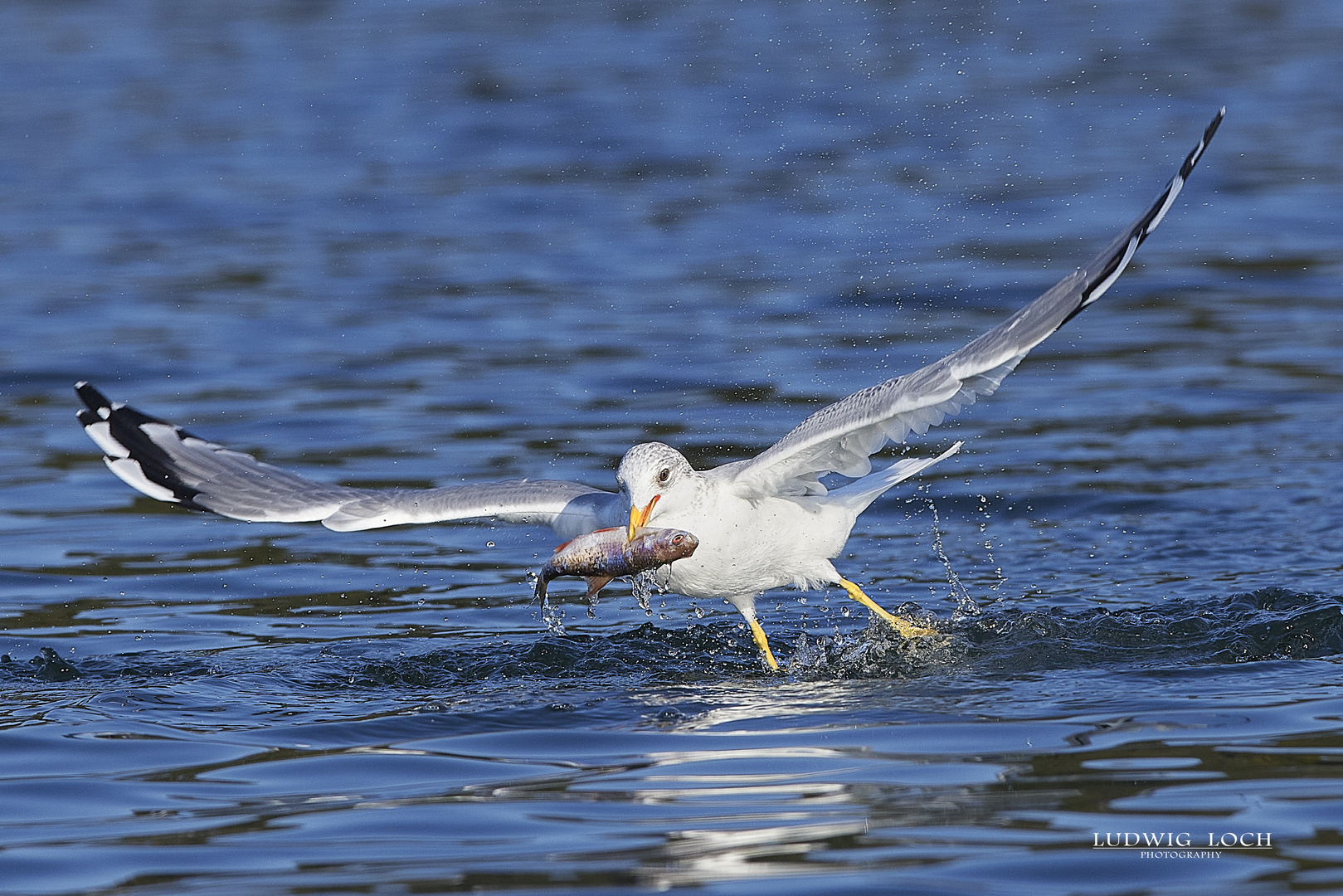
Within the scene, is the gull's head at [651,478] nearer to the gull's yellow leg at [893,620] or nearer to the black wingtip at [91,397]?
the gull's yellow leg at [893,620]

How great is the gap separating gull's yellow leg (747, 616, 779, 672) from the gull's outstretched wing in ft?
3.09

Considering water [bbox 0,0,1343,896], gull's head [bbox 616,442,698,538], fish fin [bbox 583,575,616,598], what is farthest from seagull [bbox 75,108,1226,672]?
water [bbox 0,0,1343,896]

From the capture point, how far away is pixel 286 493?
962 cm

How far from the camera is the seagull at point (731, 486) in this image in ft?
27.4

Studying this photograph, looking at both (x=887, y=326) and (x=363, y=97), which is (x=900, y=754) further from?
(x=363, y=97)

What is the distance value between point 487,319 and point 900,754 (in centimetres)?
1059

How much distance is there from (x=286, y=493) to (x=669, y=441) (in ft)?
14.9

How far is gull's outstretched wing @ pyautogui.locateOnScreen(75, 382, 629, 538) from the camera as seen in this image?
933 centimetres

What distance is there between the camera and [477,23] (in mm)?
34938

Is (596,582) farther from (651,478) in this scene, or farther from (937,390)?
(937,390)

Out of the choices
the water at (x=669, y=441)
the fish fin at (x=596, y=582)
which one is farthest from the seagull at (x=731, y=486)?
the water at (x=669, y=441)

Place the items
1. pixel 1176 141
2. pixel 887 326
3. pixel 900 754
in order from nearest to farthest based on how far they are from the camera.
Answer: pixel 900 754
pixel 887 326
pixel 1176 141

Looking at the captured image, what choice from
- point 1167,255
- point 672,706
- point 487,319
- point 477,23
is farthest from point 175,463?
point 477,23

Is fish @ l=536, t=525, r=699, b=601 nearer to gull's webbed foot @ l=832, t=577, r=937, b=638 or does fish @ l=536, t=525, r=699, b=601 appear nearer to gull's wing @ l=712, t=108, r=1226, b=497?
gull's wing @ l=712, t=108, r=1226, b=497
